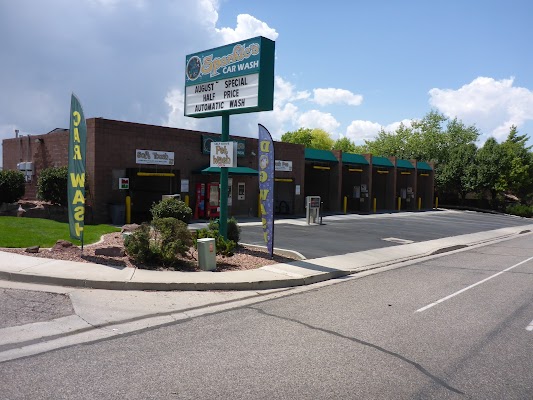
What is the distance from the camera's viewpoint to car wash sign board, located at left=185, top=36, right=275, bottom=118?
465 inches

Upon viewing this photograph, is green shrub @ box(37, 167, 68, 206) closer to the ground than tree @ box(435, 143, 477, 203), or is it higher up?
closer to the ground

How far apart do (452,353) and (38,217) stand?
18.0 meters

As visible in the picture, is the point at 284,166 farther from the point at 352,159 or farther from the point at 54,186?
the point at 54,186

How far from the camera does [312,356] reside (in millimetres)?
5453

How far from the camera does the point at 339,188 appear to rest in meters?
35.1

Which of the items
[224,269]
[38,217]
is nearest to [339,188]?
[38,217]

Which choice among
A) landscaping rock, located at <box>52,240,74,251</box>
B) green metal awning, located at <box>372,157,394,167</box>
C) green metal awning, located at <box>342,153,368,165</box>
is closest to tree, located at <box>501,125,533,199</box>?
green metal awning, located at <box>372,157,394,167</box>

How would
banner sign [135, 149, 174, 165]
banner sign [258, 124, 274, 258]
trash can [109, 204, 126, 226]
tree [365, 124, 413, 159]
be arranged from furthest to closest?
tree [365, 124, 413, 159]
banner sign [135, 149, 174, 165]
trash can [109, 204, 126, 226]
banner sign [258, 124, 274, 258]

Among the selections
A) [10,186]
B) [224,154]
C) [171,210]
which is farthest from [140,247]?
[10,186]

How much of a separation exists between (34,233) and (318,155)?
2309cm

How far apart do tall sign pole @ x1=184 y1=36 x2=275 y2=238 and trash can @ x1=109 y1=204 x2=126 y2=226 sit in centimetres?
817

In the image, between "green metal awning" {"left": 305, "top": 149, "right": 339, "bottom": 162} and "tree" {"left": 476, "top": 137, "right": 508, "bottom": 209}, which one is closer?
"green metal awning" {"left": 305, "top": 149, "right": 339, "bottom": 162}

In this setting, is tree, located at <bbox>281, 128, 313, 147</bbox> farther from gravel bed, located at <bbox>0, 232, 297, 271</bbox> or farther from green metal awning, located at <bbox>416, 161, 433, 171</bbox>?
gravel bed, located at <bbox>0, 232, 297, 271</bbox>

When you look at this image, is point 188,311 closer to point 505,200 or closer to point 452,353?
point 452,353
